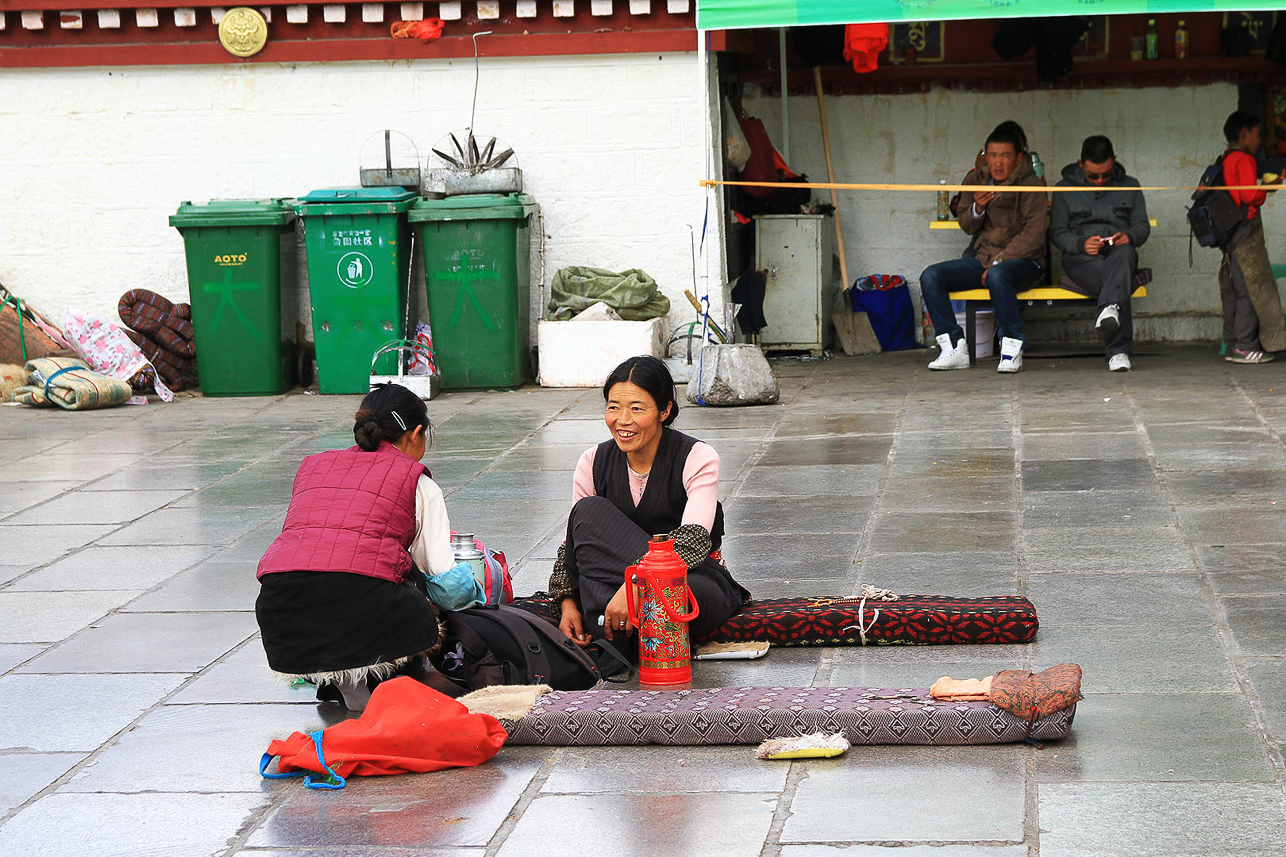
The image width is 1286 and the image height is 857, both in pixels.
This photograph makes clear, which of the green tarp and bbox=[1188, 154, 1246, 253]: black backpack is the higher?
bbox=[1188, 154, 1246, 253]: black backpack

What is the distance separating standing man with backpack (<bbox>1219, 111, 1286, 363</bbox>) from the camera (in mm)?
10852

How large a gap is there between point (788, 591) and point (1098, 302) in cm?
624

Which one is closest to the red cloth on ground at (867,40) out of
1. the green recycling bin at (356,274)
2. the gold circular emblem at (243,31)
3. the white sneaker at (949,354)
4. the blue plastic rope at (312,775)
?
the white sneaker at (949,354)

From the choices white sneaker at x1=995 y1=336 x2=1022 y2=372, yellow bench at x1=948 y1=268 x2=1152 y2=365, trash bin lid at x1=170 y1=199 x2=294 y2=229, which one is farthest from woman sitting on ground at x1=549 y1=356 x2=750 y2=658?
trash bin lid at x1=170 y1=199 x2=294 y2=229

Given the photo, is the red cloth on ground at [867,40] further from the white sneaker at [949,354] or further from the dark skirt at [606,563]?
the dark skirt at [606,563]

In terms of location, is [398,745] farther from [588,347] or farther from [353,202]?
[353,202]

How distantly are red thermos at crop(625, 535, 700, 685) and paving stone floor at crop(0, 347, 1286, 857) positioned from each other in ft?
0.64

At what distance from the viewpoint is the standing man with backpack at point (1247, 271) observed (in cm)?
1085

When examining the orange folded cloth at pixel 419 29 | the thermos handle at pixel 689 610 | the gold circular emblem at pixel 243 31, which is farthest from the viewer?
the gold circular emblem at pixel 243 31

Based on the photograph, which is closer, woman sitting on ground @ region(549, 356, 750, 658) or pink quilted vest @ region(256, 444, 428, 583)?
pink quilted vest @ region(256, 444, 428, 583)

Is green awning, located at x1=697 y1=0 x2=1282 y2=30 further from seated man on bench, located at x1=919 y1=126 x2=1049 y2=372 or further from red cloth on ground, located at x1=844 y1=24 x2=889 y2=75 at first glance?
seated man on bench, located at x1=919 y1=126 x2=1049 y2=372

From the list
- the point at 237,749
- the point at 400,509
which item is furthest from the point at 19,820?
the point at 400,509

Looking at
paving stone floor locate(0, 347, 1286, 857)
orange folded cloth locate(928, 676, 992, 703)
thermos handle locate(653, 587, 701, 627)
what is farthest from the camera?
thermos handle locate(653, 587, 701, 627)

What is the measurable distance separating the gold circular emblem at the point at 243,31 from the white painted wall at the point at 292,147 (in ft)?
0.50
